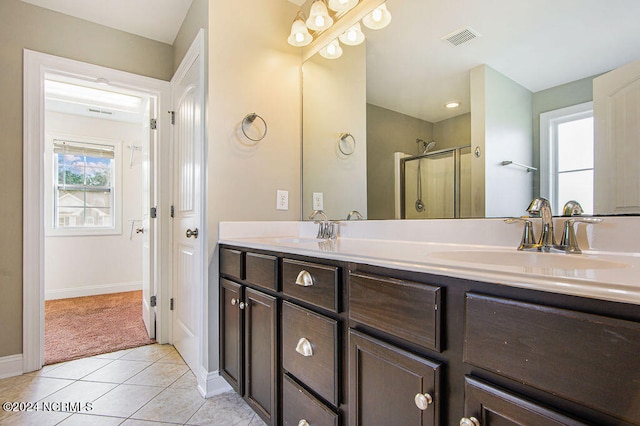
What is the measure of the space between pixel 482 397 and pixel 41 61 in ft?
9.57

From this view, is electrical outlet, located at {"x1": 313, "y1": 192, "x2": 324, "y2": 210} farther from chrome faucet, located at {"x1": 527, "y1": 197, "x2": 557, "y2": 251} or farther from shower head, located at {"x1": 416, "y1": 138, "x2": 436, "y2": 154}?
chrome faucet, located at {"x1": 527, "y1": 197, "x2": 557, "y2": 251}

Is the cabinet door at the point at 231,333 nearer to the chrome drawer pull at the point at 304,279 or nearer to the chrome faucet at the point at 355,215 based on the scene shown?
the chrome drawer pull at the point at 304,279

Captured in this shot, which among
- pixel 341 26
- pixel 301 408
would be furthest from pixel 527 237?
pixel 341 26

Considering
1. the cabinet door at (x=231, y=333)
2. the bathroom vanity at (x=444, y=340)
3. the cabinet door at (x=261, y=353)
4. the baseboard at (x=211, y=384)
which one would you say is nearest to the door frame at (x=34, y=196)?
the baseboard at (x=211, y=384)

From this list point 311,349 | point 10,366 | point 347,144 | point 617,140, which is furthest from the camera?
point 10,366

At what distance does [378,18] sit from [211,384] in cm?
212

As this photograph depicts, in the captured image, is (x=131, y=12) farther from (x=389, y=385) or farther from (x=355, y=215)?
(x=389, y=385)

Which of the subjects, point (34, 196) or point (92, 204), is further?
point (92, 204)

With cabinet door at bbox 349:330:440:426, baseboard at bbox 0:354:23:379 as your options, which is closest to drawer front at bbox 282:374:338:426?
cabinet door at bbox 349:330:440:426

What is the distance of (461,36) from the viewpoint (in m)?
1.27

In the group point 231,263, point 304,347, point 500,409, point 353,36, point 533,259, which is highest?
point 353,36

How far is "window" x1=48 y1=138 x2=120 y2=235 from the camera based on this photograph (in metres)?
3.95

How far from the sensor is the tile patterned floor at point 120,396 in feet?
5.06

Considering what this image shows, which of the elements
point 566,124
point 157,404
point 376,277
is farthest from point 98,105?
point 566,124
